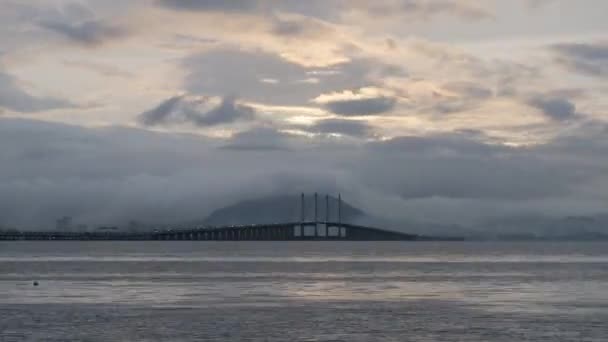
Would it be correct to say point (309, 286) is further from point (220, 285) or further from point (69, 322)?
point (69, 322)

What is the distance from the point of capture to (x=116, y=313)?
5131cm

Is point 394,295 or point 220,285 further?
point 220,285

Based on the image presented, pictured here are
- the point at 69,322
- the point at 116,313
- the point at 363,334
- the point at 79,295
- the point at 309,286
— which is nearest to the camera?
the point at 363,334

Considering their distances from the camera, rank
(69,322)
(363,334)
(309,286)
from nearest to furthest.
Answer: (363,334)
(69,322)
(309,286)

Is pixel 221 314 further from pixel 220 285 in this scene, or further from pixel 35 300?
pixel 220 285

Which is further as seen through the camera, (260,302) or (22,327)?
(260,302)

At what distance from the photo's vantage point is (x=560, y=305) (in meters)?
57.7

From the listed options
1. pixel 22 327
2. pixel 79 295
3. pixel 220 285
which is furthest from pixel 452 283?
pixel 22 327

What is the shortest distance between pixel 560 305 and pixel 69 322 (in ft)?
85.2

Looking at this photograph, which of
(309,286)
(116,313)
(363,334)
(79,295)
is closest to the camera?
(363,334)

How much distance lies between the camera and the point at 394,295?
66.2 meters

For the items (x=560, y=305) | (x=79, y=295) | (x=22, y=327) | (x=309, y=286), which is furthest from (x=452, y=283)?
(x=22, y=327)

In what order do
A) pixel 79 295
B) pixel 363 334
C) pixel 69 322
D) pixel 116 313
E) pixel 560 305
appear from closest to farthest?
pixel 363 334 < pixel 69 322 < pixel 116 313 < pixel 560 305 < pixel 79 295

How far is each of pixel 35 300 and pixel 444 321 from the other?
2460 cm
